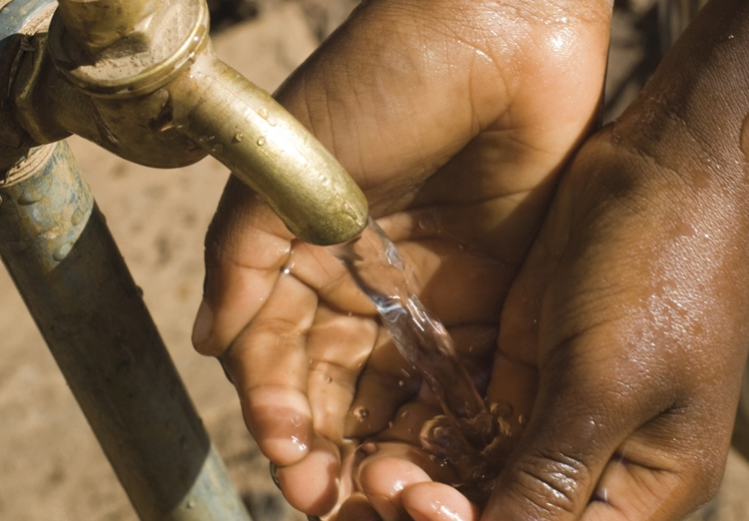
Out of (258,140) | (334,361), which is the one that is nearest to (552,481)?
(334,361)

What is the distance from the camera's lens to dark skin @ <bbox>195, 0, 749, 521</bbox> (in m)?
1.00

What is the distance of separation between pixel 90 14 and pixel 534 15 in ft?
2.63

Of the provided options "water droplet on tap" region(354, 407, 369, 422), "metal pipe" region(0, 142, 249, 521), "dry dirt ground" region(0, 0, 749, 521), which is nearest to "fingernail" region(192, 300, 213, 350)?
"metal pipe" region(0, 142, 249, 521)

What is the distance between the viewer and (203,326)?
113cm

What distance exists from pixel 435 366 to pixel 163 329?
1.17 m

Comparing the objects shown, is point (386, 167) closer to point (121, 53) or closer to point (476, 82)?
point (476, 82)

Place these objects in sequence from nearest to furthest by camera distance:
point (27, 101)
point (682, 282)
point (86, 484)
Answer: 1. point (27, 101)
2. point (682, 282)
3. point (86, 484)

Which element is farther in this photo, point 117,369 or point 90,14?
point 117,369

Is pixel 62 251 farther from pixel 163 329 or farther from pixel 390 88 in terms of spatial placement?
pixel 163 329

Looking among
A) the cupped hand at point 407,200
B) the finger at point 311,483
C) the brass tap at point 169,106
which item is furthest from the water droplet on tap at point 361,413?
the brass tap at point 169,106

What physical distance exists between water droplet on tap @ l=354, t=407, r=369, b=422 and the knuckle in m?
0.30

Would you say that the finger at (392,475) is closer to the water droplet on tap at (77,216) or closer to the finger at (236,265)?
the finger at (236,265)

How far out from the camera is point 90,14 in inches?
24.1

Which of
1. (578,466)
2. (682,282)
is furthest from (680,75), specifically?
(578,466)
